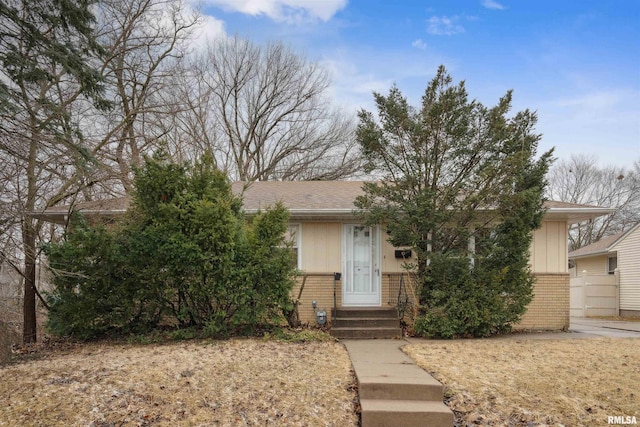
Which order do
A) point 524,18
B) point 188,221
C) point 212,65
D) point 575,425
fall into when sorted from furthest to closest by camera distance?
point 212,65
point 524,18
point 188,221
point 575,425

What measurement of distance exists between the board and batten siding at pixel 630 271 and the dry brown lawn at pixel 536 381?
11.1 meters

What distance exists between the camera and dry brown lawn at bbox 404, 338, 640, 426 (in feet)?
15.5

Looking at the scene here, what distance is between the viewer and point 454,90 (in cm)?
909

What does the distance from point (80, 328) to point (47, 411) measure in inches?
172

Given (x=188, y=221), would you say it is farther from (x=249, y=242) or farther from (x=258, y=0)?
(x=258, y=0)

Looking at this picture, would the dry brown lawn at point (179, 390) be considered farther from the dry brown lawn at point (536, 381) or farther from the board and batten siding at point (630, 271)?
the board and batten siding at point (630, 271)

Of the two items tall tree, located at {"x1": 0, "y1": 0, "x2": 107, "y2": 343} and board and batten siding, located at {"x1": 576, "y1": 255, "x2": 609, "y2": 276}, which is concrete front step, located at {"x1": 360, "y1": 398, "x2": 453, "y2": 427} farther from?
board and batten siding, located at {"x1": 576, "y1": 255, "x2": 609, "y2": 276}

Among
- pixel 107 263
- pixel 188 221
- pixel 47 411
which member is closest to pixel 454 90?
pixel 188 221

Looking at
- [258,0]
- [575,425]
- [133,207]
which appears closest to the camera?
[575,425]

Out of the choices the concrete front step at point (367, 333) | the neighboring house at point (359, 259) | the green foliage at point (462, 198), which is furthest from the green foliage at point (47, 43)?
the concrete front step at point (367, 333)

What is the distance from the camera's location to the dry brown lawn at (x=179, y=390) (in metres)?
4.56

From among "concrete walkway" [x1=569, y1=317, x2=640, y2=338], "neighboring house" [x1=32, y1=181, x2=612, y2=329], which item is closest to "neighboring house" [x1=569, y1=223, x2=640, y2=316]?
"concrete walkway" [x1=569, y1=317, x2=640, y2=338]

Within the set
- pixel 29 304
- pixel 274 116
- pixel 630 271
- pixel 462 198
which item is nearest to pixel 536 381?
pixel 462 198

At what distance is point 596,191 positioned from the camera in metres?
32.4
